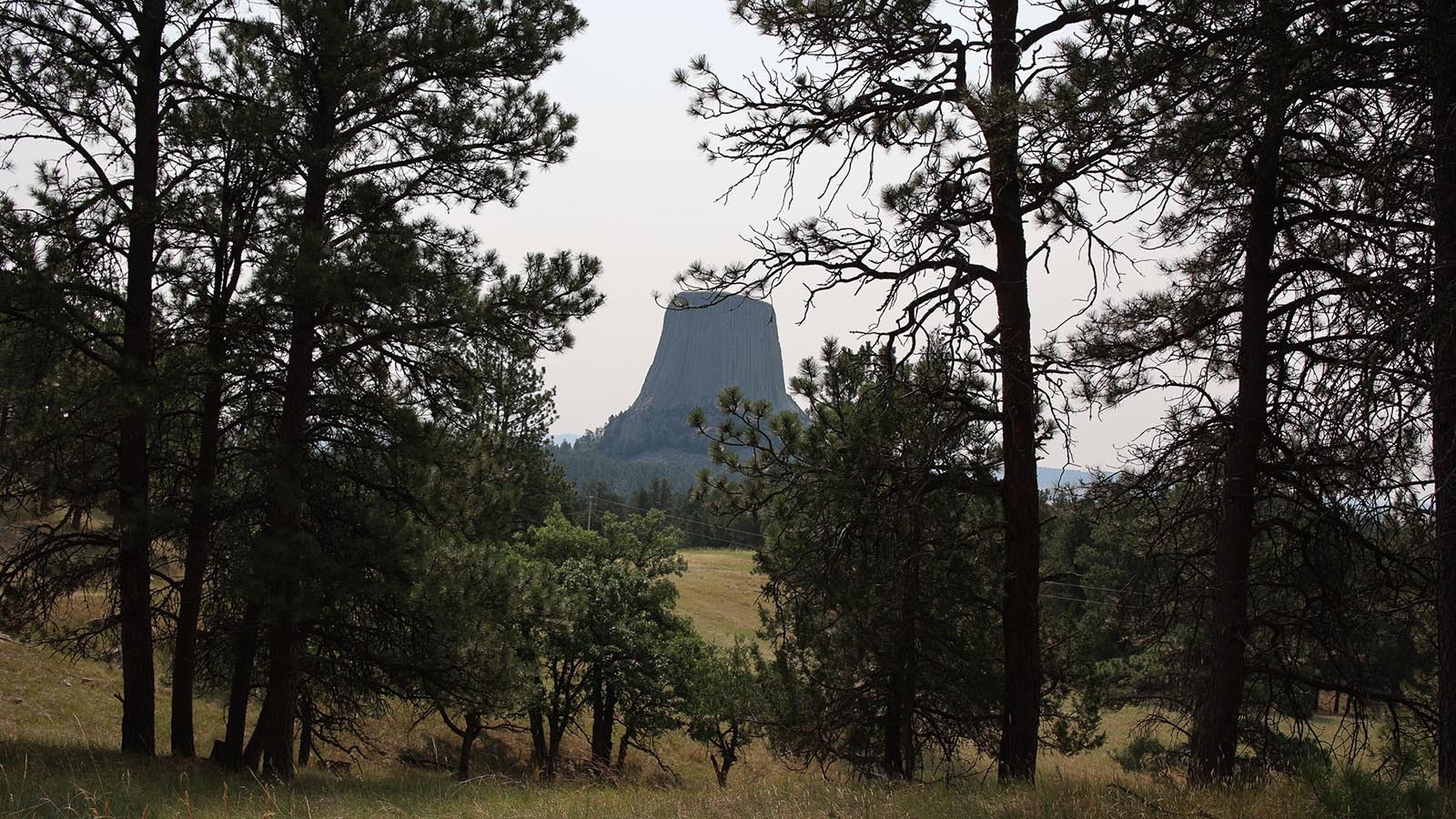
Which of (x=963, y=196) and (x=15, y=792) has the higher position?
(x=963, y=196)

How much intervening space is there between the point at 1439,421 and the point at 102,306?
36.7 feet

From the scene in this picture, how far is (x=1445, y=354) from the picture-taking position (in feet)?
16.7

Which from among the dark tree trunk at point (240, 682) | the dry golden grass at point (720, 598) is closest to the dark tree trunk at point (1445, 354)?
the dark tree trunk at point (240, 682)

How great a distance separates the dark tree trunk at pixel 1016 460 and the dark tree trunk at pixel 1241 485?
1211 mm

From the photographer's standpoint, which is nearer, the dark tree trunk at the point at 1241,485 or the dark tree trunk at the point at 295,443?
the dark tree trunk at the point at 1241,485

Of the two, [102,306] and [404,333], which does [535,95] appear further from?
[102,306]

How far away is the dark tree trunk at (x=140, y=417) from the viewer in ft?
31.0

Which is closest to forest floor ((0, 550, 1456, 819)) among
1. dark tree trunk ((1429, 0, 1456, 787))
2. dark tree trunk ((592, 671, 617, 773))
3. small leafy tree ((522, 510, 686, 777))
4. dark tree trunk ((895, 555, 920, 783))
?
dark tree trunk ((1429, 0, 1456, 787))

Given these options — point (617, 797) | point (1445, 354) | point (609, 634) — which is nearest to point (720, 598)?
point (609, 634)

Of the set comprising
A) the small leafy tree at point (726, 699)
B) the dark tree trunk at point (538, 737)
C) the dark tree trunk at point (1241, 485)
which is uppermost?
the dark tree trunk at point (1241, 485)

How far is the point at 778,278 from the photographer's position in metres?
7.25

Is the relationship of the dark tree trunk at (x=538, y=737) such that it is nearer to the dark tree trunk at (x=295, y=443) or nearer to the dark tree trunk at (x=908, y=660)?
the dark tree trunk at (x=295, y=443)

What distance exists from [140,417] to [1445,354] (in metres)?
10.5

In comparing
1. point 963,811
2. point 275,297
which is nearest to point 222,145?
point 275,297
